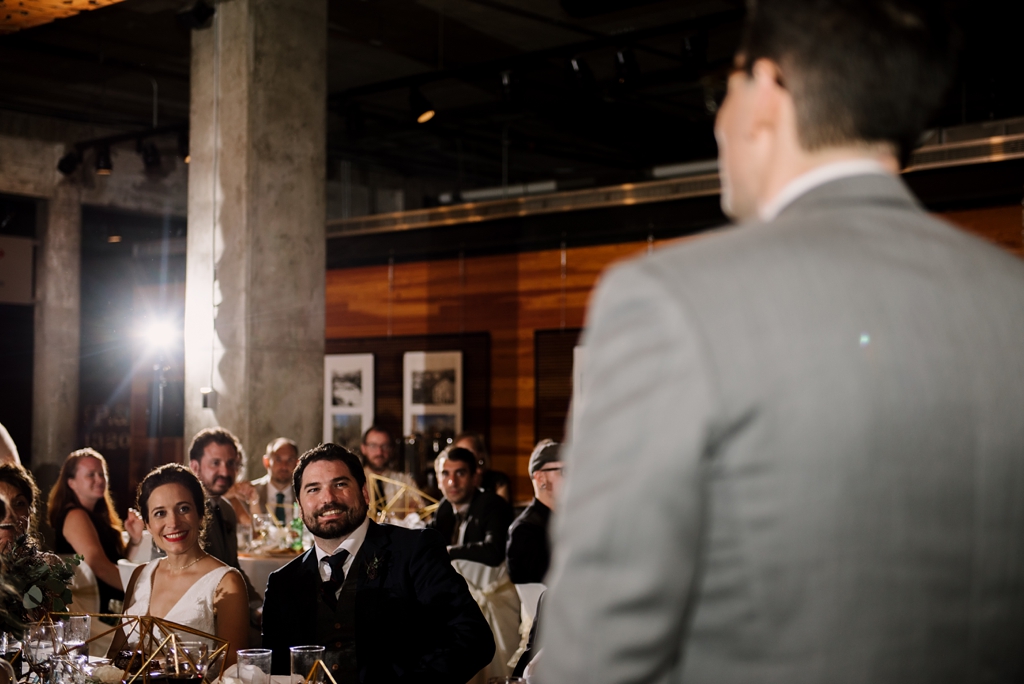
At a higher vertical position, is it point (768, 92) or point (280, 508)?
point (768, 92)

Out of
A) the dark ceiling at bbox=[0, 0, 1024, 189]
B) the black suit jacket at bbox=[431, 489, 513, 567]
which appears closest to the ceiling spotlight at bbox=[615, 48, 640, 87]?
the dark ceiling at bbox=[0, 0, 1024, 189]

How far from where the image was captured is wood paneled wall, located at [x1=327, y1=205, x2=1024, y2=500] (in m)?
10.2

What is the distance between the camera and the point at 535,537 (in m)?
5.14

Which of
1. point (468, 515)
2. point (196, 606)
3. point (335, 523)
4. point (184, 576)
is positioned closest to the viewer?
point (335, 523)

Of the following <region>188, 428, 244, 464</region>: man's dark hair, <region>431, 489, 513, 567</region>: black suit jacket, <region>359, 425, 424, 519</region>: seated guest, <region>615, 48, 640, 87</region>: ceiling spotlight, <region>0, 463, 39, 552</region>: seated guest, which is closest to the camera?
<region>0, 463, 39, 552</region>: seated guest

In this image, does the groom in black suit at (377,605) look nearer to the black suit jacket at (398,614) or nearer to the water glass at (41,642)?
the black suit jacket at (398,614)

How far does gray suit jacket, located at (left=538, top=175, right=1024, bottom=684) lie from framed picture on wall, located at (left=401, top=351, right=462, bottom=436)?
998cm

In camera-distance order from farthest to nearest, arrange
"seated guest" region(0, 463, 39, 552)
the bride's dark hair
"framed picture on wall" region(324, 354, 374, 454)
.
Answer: "framed picture on wall" region(324, 354, 374, 454), "seated guest" region(0, 463, 39, 552), the bride's dark hair

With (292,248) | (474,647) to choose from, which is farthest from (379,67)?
(474,647)

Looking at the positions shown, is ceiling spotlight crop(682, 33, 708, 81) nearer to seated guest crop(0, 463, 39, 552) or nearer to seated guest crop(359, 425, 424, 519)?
seated guest crop(359, 425, 424, 519)

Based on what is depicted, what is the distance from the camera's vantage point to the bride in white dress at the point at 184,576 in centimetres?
353

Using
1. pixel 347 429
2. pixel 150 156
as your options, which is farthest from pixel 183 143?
pixel 347 429

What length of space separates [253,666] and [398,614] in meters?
0.67

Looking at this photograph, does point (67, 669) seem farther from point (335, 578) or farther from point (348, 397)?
point (348, 397)
